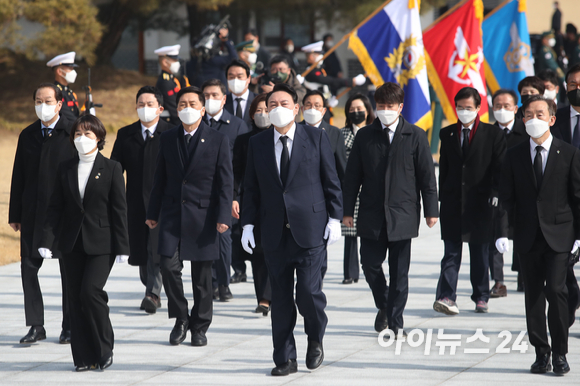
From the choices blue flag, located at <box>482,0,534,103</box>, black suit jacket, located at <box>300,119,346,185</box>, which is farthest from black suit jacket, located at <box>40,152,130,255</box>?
blue flag, located at <box>482,0,534,103</box>

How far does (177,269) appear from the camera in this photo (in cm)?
608

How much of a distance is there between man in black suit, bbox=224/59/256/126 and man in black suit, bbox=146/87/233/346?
2.29m

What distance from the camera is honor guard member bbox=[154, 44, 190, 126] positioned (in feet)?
34.2

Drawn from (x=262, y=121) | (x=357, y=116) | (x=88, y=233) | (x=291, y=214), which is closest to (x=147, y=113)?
(x=262, y=121)

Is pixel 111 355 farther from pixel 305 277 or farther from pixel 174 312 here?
pixel 305 277

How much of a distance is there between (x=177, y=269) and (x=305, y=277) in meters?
1.22

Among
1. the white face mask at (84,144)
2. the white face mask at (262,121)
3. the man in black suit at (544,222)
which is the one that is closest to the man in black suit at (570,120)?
the man in black suit at (544,222)

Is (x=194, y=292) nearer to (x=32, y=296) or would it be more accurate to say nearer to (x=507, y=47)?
(x=32, y=296)

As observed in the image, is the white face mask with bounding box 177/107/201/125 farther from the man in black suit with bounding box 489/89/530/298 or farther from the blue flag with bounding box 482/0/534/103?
the blue flag with bounding box 482/0/534/103

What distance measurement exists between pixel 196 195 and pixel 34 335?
1623 mm

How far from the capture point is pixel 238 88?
8.60 metres

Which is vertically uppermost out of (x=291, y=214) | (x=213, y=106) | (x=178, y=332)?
(x=213, y=106)

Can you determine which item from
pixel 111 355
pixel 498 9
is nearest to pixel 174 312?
pixel 111 355

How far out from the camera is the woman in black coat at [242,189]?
277 inches
